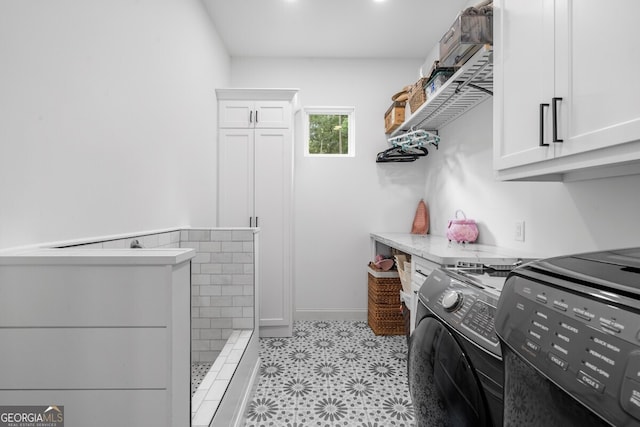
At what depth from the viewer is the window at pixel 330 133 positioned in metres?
3.41

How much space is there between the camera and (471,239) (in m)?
2.21

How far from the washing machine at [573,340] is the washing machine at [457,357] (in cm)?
18

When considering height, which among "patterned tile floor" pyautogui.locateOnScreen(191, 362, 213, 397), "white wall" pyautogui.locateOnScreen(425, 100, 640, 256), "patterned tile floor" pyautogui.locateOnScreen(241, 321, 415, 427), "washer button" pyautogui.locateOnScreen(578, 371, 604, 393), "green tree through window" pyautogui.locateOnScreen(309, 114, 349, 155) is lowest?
"patterned tile floor" pyautogui.locateOnScreen(241, 321, 415, 427)

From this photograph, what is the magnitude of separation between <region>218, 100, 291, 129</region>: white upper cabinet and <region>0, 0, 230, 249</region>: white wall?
630 millimetres

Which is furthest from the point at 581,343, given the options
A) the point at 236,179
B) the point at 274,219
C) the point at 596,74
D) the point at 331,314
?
the point at 331,314

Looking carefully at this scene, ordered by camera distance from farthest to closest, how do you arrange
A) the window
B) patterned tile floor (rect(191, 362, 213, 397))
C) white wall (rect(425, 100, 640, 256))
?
the window → patterned tile floor (rect(191, 362, 213, 397)) → white wall (rect(425, 100, 640, 256))

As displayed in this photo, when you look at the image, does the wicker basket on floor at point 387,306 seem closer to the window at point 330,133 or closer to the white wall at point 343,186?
the white wall at point 343,186

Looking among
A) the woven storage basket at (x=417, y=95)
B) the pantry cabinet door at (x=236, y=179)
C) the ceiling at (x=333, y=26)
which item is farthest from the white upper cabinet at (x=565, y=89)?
the pantry cabinet door at (x=236, y=179)

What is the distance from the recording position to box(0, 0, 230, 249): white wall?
0.95 meters

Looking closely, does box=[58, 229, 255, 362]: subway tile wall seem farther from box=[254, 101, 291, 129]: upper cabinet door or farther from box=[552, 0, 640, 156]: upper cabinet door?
box=[552, 0, 640, 156]: upper cabinet door

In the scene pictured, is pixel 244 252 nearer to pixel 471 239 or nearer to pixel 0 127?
pixel 0 127

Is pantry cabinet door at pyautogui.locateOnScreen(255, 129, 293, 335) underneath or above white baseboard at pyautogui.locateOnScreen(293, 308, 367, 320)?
above

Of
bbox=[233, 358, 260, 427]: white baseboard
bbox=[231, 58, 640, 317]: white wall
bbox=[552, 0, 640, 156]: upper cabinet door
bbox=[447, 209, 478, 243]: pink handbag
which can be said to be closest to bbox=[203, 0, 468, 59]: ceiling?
bbox=[231, 58, 640, 317]: white wall

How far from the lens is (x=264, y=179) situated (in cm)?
285
